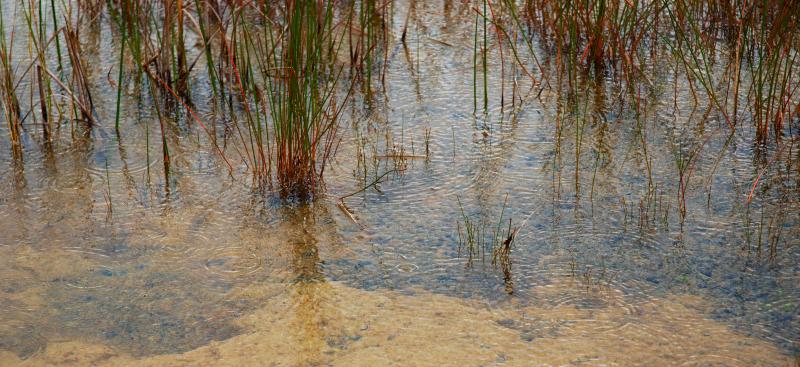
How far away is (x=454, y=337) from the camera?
6.84 feet

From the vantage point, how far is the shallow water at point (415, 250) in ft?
6.80

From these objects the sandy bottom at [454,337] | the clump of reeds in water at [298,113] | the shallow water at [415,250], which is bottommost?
the sandy bottom at [454,337]

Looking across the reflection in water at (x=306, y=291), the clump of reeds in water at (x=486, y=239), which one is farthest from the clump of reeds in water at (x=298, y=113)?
the clump of reeds in water at (x=486, y=239)

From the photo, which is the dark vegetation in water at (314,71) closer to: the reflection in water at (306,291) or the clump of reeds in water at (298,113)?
the clump of reeds in water at (298,113)

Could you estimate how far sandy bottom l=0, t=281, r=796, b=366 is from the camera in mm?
1998

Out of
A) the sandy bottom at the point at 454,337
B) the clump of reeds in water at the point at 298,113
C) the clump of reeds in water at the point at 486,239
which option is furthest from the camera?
the clump of reeds in water at the point at 298,113

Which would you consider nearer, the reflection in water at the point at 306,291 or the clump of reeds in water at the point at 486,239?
the reflection in water at the point at 306,291

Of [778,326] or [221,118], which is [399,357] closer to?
[778,326]

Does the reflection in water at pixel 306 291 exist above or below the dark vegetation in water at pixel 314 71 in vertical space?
below

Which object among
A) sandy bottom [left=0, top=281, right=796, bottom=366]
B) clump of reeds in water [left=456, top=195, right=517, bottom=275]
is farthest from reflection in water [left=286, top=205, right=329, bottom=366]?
clump of reeds in water [left=456, top=195, right=517, bottom=275]

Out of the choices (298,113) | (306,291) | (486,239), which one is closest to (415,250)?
(486,239)

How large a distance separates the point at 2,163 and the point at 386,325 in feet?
5.47

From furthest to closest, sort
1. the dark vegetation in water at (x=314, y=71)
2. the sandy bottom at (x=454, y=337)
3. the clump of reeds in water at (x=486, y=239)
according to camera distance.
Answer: the dark vegetation in water at (x=314, y=71), the clump of reeds in water at (x=486, y=239), the sandy bottom at (x=454, y=337)

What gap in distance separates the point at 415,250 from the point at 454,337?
0.45m
